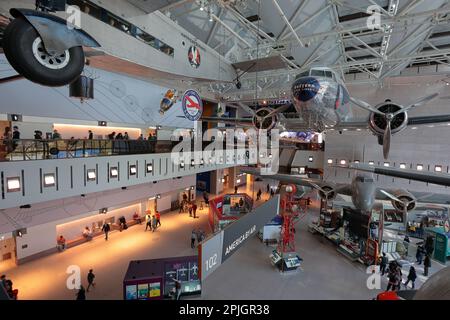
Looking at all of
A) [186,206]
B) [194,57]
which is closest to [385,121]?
[194,57]

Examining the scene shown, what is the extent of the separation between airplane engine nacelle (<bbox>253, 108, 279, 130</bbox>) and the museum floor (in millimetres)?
6835

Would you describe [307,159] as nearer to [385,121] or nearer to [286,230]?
[286,230]

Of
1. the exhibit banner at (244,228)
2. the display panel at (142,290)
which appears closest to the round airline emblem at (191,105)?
the exhibit banner at (244,228)

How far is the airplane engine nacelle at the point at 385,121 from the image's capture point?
9.77 m

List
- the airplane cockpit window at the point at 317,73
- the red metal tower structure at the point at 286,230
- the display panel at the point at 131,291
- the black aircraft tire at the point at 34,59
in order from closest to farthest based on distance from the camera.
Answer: the black aircraft tire at the point at 34,59 → the display panel at the point at 131,291 → the airplane cockpit window at the point at 317,73 → the red metal tower structure at the point at 286,230

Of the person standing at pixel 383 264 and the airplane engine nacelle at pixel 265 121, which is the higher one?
the airplane engine nacelle at pixel 265 121

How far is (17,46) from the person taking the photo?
8.79 feet

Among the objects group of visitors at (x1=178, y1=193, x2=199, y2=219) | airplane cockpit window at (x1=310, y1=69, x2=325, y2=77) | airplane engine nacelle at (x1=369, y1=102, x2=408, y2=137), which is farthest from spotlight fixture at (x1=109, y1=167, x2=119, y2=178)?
airplane engine nacelle at (x1=369, y1=102, x2=408, y2=137)

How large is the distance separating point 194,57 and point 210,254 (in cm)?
1264

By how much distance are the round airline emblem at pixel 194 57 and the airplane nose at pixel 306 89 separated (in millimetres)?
7246

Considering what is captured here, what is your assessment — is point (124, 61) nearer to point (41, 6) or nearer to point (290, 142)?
point (41, 6)

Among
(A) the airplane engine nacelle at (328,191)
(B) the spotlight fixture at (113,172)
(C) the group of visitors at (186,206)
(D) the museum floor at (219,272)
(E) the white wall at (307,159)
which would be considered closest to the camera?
(D) the museum floor at (219,272)

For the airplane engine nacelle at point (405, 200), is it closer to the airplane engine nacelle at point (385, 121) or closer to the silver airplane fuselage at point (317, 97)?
the airplane engine nacelle at point (385, 121)

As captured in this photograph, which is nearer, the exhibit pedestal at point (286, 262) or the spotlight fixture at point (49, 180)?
the spotlight fixture at point (49, 180)
